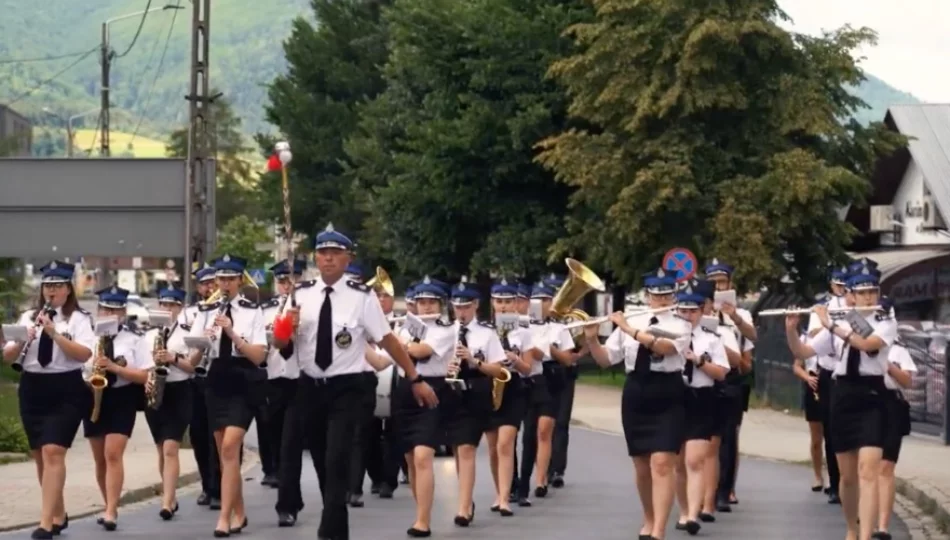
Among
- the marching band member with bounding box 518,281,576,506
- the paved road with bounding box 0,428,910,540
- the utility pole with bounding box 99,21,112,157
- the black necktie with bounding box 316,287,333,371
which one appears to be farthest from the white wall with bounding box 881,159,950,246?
the black necktie with bounding box 316,287,333,371

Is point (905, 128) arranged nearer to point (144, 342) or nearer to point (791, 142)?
point (791, 142)

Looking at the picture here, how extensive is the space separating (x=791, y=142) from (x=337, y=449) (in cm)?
3332

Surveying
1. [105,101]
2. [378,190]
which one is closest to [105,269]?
[105,101]

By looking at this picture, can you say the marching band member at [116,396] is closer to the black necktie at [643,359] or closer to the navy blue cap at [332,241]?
the navy blue cap at [332,241]

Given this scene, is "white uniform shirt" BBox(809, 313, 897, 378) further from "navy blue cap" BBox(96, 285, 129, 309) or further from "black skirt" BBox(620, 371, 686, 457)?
"navy blue cap" BBox(96, 285, 129, 309)

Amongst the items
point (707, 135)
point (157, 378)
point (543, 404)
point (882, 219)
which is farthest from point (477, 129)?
point (157, 378)

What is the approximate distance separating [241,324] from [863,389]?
14.7 ft

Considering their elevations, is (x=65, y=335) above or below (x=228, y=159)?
below

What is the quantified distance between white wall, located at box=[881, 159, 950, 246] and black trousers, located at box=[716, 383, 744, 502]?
34.8 metres

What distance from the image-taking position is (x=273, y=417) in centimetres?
1725

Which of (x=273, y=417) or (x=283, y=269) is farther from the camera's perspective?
(x=283, y=269)

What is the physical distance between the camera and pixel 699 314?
15.4 metres

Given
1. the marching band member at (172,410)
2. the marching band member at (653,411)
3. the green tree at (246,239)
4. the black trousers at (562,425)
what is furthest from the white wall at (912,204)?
the marching band member at (653,411)

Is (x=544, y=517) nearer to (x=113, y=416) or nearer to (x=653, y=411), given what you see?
(x=653, y=411)
